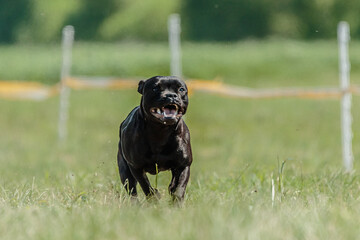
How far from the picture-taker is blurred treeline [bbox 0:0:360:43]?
2573 centimetres

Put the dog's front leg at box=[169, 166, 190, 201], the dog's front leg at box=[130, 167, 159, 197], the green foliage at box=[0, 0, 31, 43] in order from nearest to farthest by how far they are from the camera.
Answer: the dog's front leg at box=[169, 166, 190, 201]
the dog's front leg at box=[130, 167, 159, 197]
the green foliage at box=[0, 0, 31, 43]

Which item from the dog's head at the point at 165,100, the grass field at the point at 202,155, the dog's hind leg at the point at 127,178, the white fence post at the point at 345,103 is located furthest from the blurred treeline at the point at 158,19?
the dog's head at the point at 165,100

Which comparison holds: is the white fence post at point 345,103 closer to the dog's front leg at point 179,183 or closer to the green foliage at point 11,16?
the dog's front leg at point 179,183

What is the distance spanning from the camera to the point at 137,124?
4230 mm

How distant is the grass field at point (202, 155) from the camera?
3.22 metres

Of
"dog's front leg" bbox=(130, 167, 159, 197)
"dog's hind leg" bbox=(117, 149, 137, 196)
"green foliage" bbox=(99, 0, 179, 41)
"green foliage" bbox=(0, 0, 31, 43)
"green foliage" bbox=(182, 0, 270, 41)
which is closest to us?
"dog's front leg" bbox=(130, 167, 159, 197)

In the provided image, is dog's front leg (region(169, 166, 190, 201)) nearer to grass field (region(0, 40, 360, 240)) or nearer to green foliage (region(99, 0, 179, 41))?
grass field (region(0, 40, 360, 240))

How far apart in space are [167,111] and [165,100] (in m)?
0.10

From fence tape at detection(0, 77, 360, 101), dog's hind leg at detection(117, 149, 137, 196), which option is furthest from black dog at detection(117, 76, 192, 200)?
fence tape at detection(0, 77, 360, 101)

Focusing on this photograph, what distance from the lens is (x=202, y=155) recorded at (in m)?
9.71

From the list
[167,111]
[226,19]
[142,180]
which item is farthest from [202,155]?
[226,19]

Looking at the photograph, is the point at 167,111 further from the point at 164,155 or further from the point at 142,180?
the point at 142,180

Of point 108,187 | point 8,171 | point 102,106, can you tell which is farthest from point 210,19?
point 108,187

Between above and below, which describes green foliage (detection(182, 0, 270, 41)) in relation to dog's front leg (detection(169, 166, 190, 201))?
above
